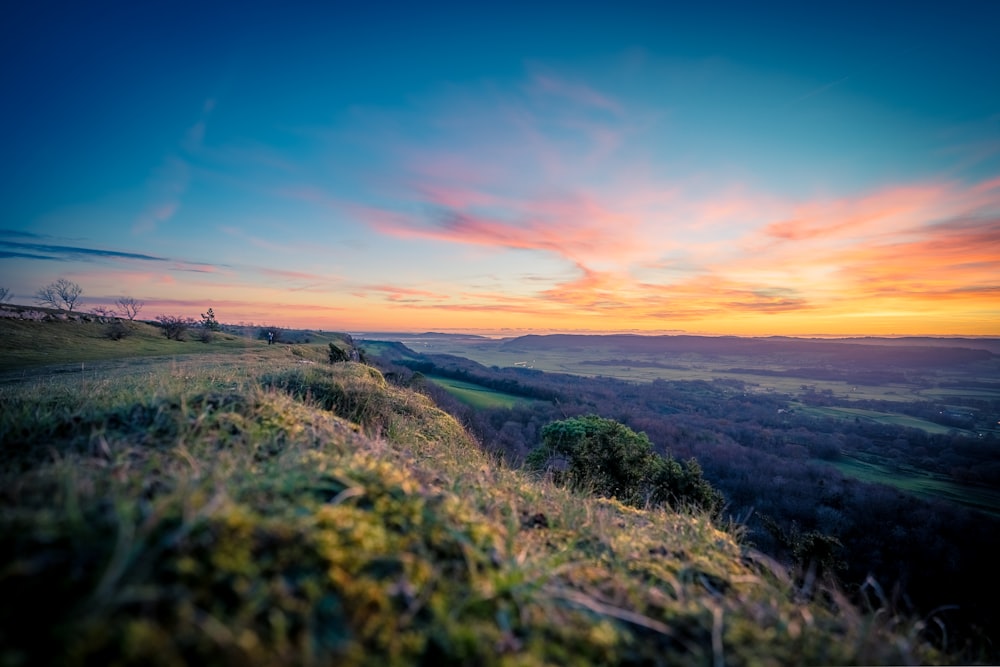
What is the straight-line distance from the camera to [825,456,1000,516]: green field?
5067 cm

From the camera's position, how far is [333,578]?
71.7 inches

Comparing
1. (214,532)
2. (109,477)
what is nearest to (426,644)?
(214,532)

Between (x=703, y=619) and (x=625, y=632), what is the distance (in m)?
0.54

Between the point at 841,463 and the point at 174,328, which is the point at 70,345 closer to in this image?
the point at 174,328

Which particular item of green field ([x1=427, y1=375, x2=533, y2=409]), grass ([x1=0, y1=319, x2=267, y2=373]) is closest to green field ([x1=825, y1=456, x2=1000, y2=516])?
green field ([x1=427, y1=375, x2=533, y2=409])

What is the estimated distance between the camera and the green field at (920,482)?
5067 cm

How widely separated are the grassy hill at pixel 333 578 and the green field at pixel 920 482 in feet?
237

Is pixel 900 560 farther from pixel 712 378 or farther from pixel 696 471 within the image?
pixel 712 378

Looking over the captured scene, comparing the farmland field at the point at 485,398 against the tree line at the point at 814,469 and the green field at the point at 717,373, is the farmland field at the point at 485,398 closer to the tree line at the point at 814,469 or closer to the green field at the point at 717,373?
the tree line at the point at 814,469

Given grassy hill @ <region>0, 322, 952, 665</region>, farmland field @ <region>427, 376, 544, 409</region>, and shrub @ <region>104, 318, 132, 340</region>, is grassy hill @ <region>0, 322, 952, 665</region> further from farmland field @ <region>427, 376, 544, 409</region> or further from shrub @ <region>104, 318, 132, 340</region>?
farmland field @ <region>427, 376, 544, 409</region>

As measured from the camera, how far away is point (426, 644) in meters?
1.77

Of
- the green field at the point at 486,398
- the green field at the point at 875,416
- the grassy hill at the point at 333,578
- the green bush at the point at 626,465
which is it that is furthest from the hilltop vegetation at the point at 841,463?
the green field at the point at 486,398

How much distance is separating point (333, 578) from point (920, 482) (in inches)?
3336

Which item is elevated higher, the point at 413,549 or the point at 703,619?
the point at 413,549
